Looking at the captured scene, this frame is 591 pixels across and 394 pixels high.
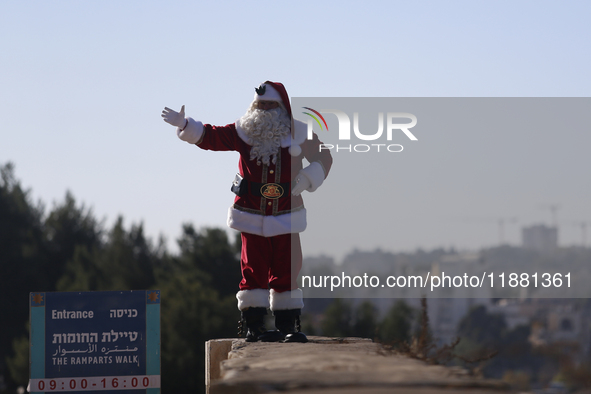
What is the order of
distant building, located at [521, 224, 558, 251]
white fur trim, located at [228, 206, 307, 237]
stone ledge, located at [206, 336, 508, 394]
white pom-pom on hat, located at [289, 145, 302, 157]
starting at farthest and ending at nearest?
distant building, located at [521, 224, 558, 251] → white pom-pom on hat, located at [289, 145, 302, 157] → white fur trim, located at [228, 206, 307, 237] → stone ledge, located at [206, 336, 508, 394]

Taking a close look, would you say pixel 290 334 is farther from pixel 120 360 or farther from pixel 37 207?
pixel 37 207

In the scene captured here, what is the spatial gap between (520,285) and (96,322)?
3632 mm

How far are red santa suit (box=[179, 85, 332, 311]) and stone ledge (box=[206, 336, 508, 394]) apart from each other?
105 cm

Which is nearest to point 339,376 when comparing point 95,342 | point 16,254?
point 95,342

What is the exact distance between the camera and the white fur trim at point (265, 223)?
5230 mm

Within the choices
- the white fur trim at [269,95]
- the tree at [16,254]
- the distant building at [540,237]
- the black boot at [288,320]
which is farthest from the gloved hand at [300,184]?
the tree at [16,254]

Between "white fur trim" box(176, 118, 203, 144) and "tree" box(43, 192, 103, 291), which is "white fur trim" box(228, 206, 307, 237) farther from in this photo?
"tree" box(43, 192, 103, 291)

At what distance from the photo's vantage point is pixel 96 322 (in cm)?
565

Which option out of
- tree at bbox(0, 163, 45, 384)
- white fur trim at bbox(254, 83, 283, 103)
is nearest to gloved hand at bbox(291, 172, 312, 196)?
white fur trim at bbox(254, 83, 283, 103)

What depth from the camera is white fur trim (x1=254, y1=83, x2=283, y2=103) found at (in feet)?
18.0

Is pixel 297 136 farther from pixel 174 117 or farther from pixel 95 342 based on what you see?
pixel 95 342

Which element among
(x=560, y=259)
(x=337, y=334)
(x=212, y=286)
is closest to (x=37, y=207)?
(x=212, y=286)

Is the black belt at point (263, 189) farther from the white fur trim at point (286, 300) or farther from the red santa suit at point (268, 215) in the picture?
the white fur trim at point (286, 300)

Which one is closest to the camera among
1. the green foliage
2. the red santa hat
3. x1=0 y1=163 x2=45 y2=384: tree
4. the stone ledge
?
the stone ledge
